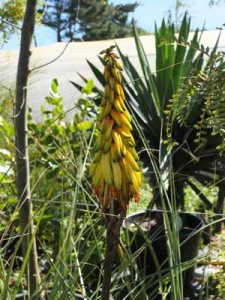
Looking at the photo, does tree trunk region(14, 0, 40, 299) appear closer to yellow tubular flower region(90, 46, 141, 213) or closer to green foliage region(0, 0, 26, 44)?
yellow tubular flower region(90, 46, 141, 213)

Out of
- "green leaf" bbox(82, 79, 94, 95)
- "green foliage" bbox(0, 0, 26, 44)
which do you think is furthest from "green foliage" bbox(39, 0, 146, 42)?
"green leaf" bbox(82, 79, 94, 95)

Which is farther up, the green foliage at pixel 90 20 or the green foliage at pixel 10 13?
the green foliage at pixel 90 20

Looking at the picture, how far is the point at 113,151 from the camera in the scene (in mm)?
959

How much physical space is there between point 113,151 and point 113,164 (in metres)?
0.03

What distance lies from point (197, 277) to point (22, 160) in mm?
1450

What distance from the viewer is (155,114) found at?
3.07 m

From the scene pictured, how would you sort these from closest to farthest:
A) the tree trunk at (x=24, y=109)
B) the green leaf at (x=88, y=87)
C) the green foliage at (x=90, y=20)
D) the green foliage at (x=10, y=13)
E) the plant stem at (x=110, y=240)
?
the plant stem at (x=110, y=240) < the tree trunk at (x=24, y=109) < the green leaf at (x=88, y=87) < the green foliage at (x=10, y=13) < the green foliage at (x=90, y=20)

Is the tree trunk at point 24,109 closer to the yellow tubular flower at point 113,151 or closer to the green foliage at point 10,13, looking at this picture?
the yellow tubular flower at point 113,151

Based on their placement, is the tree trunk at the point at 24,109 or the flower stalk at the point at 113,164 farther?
the tree trunk at the point at 24,109

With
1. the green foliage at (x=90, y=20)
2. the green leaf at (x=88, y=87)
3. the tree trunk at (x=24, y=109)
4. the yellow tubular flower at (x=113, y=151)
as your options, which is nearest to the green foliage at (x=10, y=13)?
the green leaf at (x=88, y=87)

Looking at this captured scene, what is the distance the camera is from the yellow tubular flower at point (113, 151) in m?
0.93

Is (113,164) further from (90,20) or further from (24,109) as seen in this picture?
(90,20)

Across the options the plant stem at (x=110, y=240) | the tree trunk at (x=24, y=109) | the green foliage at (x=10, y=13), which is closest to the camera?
the plant stem at (x=110, y=240)

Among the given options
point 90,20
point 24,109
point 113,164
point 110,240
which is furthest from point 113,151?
point 90,20
